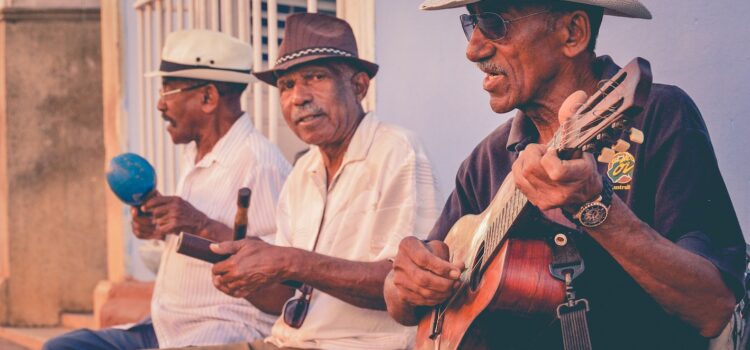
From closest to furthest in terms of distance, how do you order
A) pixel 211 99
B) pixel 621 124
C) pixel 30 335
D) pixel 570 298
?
pixel 621 124 → pixel 570 298 → pixel 211 99 → pixel 30 335

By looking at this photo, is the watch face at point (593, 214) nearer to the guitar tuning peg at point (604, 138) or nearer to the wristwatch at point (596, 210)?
the wristwatch at point (596, 210)

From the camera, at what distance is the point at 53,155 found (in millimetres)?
9234

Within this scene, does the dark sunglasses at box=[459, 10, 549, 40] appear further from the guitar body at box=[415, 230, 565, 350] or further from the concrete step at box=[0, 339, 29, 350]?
the concrete step at box=[0, 339, 29, 350]

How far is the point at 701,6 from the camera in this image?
3.59 m

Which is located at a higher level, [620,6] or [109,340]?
[620,6]

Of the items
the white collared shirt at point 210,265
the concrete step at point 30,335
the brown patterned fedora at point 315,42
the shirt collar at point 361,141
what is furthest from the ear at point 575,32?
the concrete step at point 30,335

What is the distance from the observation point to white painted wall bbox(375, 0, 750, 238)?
346 cm

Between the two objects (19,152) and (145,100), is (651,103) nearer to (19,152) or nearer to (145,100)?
(145,100)

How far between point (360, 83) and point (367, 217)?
589mm

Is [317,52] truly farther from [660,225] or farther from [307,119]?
[660,225]

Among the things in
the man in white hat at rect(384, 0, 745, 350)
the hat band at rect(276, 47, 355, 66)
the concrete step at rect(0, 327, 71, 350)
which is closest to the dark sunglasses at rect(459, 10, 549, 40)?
the man in white hat at rect(384, 0, 745, 350)

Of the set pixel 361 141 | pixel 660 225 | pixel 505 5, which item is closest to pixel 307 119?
pixel 361 141

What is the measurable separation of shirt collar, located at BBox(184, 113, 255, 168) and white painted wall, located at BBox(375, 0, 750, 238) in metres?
0.65

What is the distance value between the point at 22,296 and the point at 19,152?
1.14m
